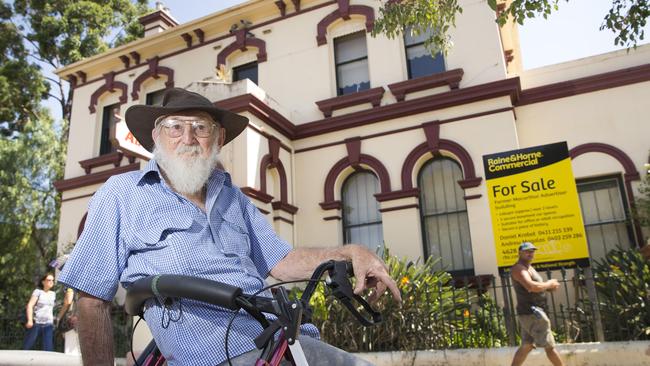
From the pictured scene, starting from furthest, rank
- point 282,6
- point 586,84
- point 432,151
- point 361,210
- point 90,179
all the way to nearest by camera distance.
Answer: point 90,179 → point 282,6 → point 361,210 → point 432,151 → point 586,84

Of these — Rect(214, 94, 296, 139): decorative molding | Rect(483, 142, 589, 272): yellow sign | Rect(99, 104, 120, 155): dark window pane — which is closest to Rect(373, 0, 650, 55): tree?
Rect(483, 142, 589, 272): yellow sign

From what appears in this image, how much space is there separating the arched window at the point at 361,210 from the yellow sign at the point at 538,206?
3.56 m

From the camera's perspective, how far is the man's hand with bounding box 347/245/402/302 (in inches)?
71.5

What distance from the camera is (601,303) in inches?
301

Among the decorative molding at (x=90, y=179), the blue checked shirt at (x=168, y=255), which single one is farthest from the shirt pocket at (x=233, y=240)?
the decorative molding at (x=90, y=179)

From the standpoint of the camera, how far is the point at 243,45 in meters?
13.7

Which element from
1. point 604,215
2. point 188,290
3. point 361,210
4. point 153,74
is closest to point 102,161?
point 153,74

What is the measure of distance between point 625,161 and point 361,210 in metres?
5.52

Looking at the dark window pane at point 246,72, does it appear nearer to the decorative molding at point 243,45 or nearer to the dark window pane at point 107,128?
the decorative molding at point 243,45

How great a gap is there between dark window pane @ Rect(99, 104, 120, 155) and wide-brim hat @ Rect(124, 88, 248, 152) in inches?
527

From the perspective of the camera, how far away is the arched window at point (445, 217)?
34.8 feet

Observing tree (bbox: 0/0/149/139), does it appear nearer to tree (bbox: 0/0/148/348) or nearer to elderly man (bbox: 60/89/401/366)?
tree (bbox: 0/0/148/348)

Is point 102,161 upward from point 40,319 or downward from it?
upward

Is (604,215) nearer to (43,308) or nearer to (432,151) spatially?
(432,151)
